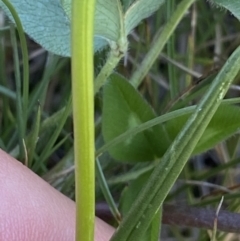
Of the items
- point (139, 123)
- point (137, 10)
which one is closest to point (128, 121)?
point (139, 123)

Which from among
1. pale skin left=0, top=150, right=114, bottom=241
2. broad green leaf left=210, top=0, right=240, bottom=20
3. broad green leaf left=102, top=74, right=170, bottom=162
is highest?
broad green leaf left=210, top=0, right=240, bottom=20

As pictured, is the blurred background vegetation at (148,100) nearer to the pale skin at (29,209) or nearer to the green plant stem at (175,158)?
the pale skin at (29,209)

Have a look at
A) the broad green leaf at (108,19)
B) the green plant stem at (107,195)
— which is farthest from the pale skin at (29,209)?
the broad green leaf at (108,19)

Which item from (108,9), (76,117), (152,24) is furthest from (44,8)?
(152,24)

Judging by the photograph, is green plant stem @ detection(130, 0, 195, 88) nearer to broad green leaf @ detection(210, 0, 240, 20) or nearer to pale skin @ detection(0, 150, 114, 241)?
broad green leaf @ detection(210, 0, 240, 20)

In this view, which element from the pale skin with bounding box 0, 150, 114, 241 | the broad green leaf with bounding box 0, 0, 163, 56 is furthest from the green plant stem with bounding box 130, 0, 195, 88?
the pale skin with bounding box 0, 150, 114, 241

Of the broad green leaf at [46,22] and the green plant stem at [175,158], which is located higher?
the broad green leaf at [46,22]

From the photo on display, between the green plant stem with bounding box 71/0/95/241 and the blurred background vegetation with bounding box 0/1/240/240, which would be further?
the blurred background vegetation with bounding box 0/1/240/240
